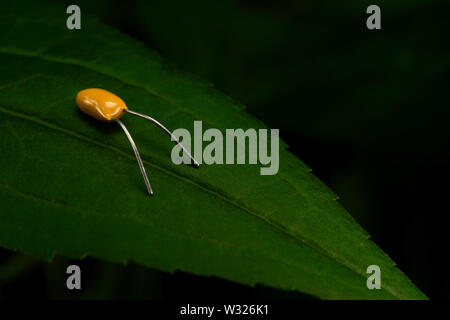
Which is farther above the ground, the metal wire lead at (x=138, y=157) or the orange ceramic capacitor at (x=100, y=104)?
the orange ceramic capacitor at (x=100, y=104)

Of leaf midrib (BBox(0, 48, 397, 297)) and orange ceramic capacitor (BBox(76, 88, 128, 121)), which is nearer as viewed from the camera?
leaf midrib (BBox(0, 48, 397, 297))

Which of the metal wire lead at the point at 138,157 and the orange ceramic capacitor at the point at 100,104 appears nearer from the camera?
the metal wire lead at the point at 138,157

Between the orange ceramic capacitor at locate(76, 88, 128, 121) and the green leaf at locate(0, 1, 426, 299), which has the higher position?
the orange ceramic capacitor at locate(76, 88, 128, 121)

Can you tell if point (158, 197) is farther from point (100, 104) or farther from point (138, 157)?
point (100, 104)

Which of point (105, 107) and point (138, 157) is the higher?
point (105, 107)

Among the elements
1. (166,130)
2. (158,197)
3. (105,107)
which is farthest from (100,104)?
(158,197)
